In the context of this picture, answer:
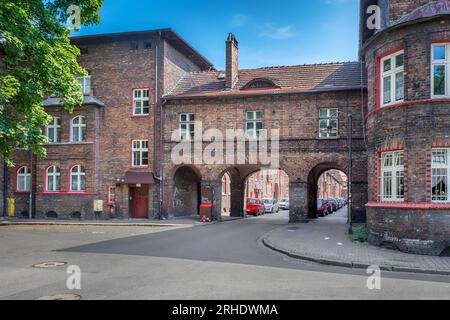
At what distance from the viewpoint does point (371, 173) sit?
1669 centimetres

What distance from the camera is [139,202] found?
98.1 feet

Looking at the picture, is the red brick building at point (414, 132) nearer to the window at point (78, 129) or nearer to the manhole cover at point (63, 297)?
the manhole cover at point (63, 297)

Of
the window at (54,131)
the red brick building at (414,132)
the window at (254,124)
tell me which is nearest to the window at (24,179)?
the window at (54,131)

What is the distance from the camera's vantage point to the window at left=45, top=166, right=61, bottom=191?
30003mm

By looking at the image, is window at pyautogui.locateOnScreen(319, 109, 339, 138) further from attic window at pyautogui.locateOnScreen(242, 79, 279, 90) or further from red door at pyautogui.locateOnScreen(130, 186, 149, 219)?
red door at pyautogui.locateOnScreen(130, 186, 149, 219)

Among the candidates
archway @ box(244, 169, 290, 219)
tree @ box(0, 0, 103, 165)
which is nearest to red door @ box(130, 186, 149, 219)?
archway @ box(244, 169, 290, 219)

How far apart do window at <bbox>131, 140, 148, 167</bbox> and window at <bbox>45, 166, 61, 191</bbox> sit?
509 cm

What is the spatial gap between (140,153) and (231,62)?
8.20 meters

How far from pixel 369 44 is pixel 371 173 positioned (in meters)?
4.67

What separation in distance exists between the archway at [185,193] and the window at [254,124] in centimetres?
503

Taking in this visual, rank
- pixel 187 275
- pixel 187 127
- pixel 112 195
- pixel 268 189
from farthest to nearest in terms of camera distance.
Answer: pixel 268 189, pixel 112 195, pixel 187 127, pixel 187 275

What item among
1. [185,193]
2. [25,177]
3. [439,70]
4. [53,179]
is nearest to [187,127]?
[185,193]

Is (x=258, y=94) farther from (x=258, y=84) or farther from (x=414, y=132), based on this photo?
(x=414, y=132)

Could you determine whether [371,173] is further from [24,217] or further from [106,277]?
[24,217]
